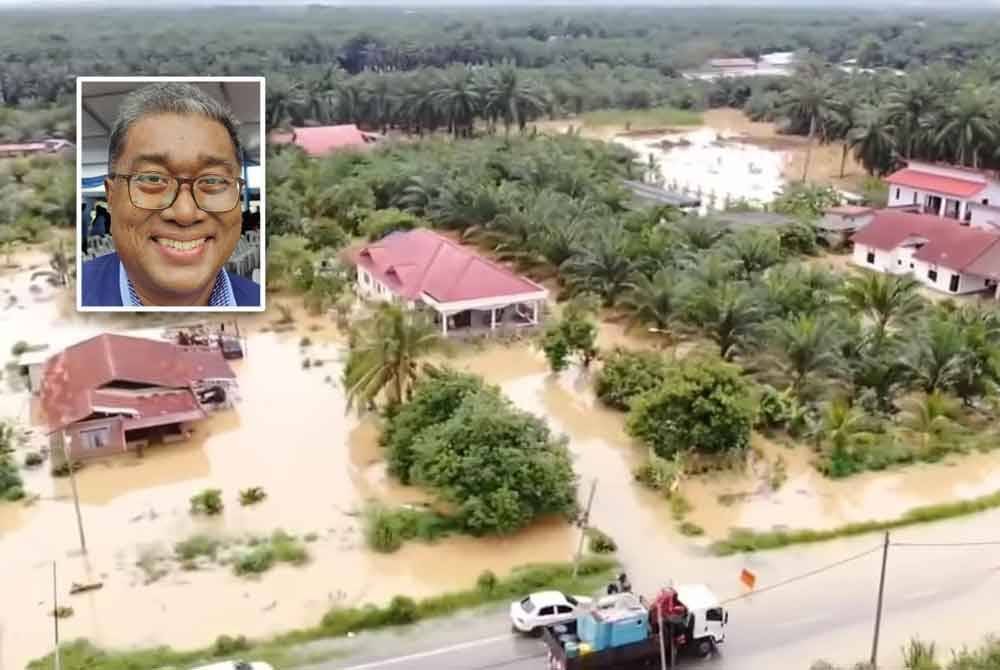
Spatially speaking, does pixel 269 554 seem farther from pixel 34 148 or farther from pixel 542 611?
pixel 34 148

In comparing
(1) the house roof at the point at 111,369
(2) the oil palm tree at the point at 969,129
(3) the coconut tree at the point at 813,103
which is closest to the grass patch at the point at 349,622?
(1) the house roof at the point at 111,369

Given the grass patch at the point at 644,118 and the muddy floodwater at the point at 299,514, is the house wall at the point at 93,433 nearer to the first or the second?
the muddy floodwater at the point at 299,514

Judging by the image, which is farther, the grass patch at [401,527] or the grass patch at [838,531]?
the grass patch at [838,531]

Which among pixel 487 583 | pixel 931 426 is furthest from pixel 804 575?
pixel 931 426

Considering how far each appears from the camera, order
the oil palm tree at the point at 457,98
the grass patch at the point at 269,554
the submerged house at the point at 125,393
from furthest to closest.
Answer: the oil palm tree at the point at 457,98
the submerged house at the point at 125,393
the grass patch at the point at 269,554

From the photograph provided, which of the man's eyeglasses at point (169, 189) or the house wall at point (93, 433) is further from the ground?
the man's eyeglasses at point (169, 189)

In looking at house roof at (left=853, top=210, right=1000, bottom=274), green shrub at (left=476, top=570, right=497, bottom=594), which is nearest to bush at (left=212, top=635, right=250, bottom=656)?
green shrub at (left=476, top=570, right=497, bottom=594)

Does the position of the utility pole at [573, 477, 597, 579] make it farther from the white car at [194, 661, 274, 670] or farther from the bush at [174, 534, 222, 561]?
the bush at [174, 534, 222, 561]

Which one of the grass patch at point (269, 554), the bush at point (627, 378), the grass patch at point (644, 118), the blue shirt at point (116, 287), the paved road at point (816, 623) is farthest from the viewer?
the grass patch at point (644, 118)
